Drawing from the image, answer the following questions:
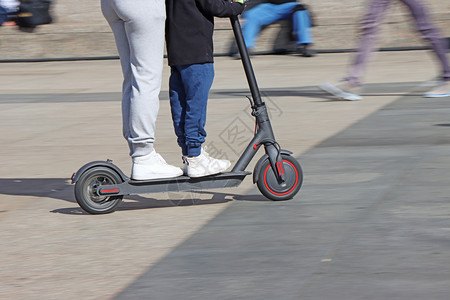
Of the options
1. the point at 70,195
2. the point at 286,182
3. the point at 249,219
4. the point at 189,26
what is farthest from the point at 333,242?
the point at 70,195

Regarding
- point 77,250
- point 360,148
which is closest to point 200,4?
point 77,250

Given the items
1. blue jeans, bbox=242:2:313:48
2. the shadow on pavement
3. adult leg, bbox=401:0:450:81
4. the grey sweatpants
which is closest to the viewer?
the grey sweatpants

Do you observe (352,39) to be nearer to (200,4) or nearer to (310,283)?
(200,4)

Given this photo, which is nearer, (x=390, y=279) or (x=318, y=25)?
(x=390, y=279)

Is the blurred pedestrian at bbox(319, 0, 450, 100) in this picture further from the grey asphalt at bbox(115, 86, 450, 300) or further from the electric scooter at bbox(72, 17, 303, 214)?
the electric scooter at bbox(72, 17, 303, 214)

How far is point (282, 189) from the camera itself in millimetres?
5492

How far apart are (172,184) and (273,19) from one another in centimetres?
960

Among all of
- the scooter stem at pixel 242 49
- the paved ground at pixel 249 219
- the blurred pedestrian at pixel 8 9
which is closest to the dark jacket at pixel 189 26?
the scooter stem at pixel 242 49

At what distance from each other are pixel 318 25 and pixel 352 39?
2.00ft

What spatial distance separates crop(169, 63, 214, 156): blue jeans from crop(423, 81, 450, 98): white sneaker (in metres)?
4.84

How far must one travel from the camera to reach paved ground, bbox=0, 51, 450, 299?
13.3ft

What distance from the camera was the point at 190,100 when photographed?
17.5 feet

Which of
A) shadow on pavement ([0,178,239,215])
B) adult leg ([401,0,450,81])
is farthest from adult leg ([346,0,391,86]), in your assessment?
shadow on pavement ([0,178,239,215])

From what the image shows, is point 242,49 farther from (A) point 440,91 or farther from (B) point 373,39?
(A) point 440,91
